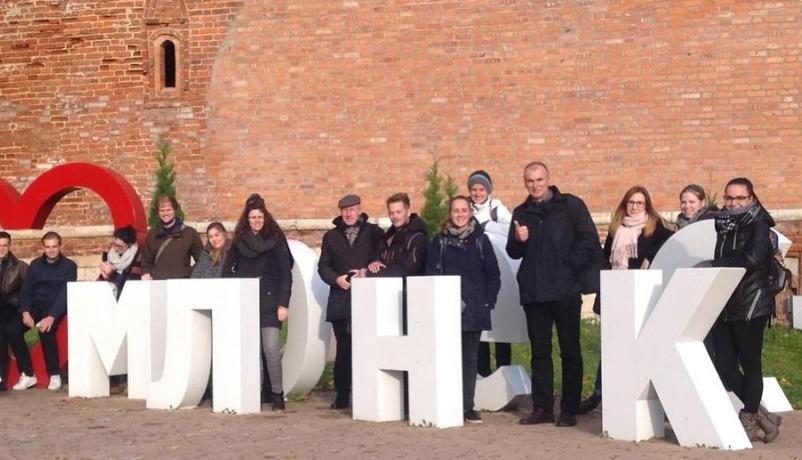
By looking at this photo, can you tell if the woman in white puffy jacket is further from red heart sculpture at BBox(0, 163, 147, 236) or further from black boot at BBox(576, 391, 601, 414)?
red heart sculpture at BBox(0, 163, 147, 236)

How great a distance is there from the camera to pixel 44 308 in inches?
500

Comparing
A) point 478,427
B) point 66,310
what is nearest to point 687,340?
point 478,427

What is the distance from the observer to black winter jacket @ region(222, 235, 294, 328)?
1068 cm

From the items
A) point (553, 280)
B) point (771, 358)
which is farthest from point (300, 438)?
point (771, 358)

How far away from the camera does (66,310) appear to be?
12641 mm

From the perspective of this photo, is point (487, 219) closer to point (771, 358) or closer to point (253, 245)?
point (253, 245)

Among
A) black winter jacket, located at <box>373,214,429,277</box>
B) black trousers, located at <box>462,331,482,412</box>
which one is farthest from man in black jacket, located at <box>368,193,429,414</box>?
black trousers, located at <box>462,331,482,412</box>

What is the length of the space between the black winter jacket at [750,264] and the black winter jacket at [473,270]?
1.71 metres

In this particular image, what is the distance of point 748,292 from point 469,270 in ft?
6.56

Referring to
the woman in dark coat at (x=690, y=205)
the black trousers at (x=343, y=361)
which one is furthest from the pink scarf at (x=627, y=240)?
the black trousers at (x=343, y=361)

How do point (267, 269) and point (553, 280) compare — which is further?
point (267, 269)

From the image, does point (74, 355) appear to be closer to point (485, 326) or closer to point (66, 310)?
point (66, 310)

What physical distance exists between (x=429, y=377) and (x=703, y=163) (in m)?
10.2

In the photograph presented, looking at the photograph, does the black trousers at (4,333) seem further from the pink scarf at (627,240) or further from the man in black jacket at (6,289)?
the pink scarf at (627,240)
